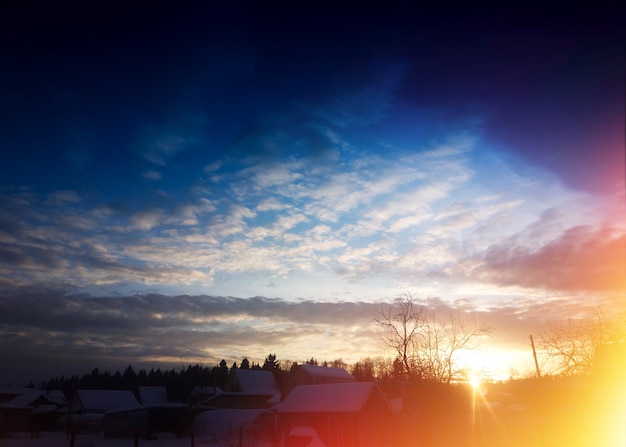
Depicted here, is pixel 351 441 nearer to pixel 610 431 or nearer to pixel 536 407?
pixel 610 431

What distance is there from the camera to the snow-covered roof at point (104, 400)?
7700 centimetres

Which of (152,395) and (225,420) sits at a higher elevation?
(152,395)

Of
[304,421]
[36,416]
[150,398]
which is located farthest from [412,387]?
[150,398]

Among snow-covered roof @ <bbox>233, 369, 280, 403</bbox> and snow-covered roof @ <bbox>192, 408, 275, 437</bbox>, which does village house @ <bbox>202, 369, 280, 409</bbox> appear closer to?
snow-covered roof @ <bbox>233, 369, 280, 403</bbox>

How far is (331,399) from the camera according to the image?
3853 centimetres

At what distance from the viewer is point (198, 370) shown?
367ft

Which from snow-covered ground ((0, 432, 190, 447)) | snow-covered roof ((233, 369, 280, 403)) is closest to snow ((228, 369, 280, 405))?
snow-covered roof ((233, 369, 280, 403))

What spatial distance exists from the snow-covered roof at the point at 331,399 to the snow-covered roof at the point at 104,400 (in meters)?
49.2

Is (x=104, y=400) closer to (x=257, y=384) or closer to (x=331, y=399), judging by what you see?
(x=257, y=384)

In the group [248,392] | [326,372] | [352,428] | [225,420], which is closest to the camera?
[352,428]

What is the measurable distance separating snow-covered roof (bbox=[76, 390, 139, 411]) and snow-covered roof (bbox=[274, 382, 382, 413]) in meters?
49.2

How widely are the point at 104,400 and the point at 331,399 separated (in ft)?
194

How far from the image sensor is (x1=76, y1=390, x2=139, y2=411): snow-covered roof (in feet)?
253

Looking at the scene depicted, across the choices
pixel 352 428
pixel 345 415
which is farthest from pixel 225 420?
pixel 352 428
